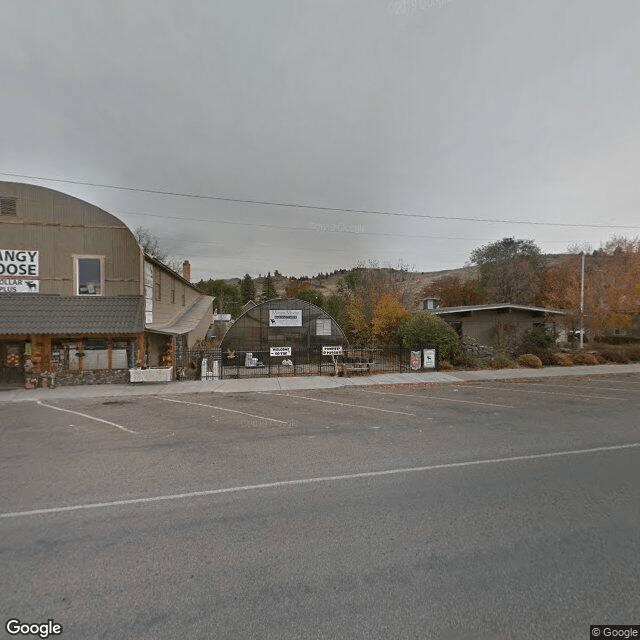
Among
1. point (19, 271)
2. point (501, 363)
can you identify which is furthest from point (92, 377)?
point (501, 363)

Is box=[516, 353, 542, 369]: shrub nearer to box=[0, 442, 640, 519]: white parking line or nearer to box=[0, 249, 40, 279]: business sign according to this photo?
box=[0, 442, 640, 519]: white parking line

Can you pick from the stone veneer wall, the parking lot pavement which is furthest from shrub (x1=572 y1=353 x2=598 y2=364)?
the stone veneer wall

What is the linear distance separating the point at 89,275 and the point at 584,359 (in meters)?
28.3

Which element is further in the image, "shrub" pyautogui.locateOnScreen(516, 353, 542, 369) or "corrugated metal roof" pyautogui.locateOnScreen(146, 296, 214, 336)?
"shrub" pyautogui.locateOnScreen(516, 353, 542, 369)

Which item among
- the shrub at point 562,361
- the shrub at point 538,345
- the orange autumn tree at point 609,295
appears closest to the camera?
the shrub at point 562,361

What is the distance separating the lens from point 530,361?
64.8ft

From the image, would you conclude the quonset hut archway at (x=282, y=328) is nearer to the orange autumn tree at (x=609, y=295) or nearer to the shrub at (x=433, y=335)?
the shrub at (x=433, y=335)

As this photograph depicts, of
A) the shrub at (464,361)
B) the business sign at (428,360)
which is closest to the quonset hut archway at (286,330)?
the business sign at (428,360)

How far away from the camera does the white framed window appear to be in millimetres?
16141

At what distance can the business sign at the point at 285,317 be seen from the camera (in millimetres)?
21391

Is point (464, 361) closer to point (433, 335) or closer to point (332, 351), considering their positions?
point (433, 335)

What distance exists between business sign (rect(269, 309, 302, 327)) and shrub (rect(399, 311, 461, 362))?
21.7 feet

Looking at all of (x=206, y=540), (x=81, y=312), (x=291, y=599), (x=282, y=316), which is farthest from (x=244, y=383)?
(x=291, y=599)

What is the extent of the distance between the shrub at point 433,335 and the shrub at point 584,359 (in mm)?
8053
